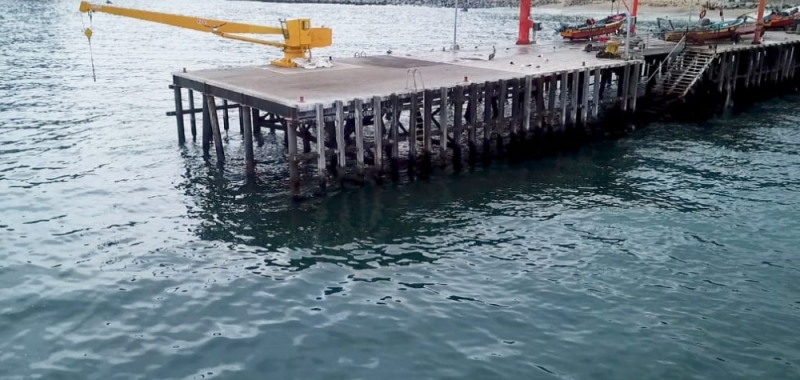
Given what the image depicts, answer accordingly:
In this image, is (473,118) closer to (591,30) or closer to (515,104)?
(515,104)

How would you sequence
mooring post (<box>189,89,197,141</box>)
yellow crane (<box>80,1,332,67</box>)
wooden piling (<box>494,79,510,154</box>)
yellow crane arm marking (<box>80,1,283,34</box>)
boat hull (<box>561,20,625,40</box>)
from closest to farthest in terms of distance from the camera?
wooden piling (<box>494,79,510,154</box>), mooring post (<box>189,89,197,141</box>), yellow crane (<box>80,1,332,67</box>), yellow crane arm marking (<box>80,1,283,34</box>), boat hull (<box>561,20,625,40</box>)

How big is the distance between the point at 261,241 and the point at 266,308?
14.1 feet

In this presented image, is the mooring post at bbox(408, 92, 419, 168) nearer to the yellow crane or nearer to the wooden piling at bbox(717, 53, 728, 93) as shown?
the yellow crane

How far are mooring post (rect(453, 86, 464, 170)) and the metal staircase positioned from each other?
1804 cm

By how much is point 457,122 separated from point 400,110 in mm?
3430

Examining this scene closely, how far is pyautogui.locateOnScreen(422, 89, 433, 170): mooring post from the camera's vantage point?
87.5 feet

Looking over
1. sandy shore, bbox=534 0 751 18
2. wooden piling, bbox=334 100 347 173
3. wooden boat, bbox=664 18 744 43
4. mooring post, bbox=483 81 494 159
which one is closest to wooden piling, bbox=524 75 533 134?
mooring post, bbox=483 81 494 159

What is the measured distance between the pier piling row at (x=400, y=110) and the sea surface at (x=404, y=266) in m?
1.39

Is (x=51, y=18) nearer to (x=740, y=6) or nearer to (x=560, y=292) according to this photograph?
(x=740, y=6)

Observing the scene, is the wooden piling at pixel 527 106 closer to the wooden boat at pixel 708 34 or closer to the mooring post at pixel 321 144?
the mooring post at pixel 321 144

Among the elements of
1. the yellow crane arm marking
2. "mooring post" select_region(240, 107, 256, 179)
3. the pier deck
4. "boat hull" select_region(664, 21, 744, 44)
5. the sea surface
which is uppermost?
the yellow crane arm marking

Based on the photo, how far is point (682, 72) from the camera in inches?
1630

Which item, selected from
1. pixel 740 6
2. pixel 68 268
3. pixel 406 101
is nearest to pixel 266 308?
pixel 68 268

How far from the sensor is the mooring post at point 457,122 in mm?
27625
